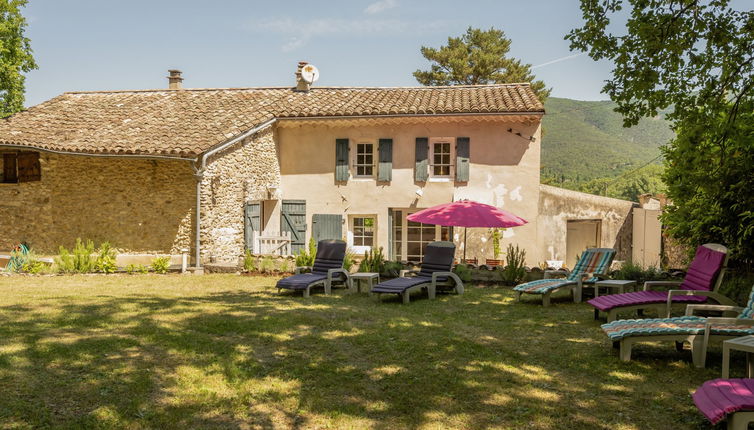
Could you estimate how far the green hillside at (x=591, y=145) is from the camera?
57119mm

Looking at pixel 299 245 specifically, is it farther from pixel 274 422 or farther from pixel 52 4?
pixel 274 422

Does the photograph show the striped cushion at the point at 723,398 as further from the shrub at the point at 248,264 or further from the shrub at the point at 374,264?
the shrub at the point at 248,264

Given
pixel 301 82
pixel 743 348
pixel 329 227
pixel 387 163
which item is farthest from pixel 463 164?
pixel 743 348

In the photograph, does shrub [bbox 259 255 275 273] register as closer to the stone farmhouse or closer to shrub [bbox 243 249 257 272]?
shrub [bbox 243 249 257 272]

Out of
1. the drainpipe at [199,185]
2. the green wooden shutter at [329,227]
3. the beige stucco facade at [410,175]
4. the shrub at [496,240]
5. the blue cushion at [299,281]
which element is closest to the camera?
the blue cushion at [299,281]

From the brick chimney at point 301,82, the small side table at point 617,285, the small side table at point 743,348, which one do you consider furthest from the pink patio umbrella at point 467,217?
the brick chimney at point 301,82

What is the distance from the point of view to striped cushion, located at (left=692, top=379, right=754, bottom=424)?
3.48 metres

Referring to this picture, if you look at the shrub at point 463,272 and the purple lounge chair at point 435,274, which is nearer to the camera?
the purple lounge chair at point 435,274

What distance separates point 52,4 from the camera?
12.4 meters

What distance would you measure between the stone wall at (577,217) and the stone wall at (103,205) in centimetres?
967

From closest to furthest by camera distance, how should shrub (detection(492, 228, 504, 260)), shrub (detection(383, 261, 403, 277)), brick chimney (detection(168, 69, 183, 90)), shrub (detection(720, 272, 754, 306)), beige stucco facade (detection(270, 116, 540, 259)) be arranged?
shrub (detection(720, 272, 754, 306))
shrub (detection(383, 261, 403, 277))
shrub (detection(492, 228, 504, 260))
beige stucco facade (detection(270, 116, 540, 259))
brick chimney (detection(168, 69, 183, 90))

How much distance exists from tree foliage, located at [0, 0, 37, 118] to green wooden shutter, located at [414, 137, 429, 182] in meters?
12.8

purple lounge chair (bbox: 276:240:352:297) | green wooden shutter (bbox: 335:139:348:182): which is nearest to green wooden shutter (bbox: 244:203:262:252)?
green wooden shutter (bbox: 335:139:348:182)

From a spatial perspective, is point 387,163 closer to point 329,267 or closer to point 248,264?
point 248,264
